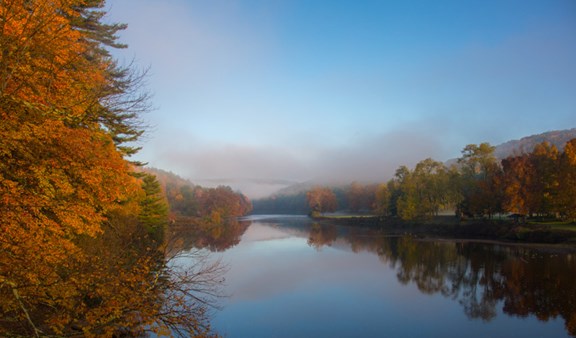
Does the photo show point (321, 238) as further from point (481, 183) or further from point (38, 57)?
point (38, 57)

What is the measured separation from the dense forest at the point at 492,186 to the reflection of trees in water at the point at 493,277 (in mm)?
10134

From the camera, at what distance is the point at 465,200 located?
54.6 m

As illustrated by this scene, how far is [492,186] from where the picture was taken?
49.4 meters

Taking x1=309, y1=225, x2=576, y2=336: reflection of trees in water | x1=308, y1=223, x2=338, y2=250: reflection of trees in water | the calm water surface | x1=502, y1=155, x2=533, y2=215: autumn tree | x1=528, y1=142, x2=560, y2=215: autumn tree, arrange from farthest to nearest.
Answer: x1=308, y1=223, x2=338, y2=250: reflection of trees in water < x1=502, y1=155, x2=533, y2=215: autumn tree < x1=528, y1=142, x2=560, y2=215: autumn tree < x1=309, y1=225, x2=576, y2=336: reflection of trees in water < the calm water surface

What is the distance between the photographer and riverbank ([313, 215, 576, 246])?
118ft

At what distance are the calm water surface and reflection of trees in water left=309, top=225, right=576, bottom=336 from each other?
0.05 m

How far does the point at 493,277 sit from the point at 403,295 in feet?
25.7

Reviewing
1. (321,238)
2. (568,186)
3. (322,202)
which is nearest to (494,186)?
(568,186)

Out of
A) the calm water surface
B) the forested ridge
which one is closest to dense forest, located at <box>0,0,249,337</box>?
the calm water surface

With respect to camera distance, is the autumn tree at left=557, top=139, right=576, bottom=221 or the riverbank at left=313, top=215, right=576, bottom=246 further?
the autumn tree at left=557, top=139, right=576, bottom=221

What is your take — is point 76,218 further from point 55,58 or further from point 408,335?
point 408,335

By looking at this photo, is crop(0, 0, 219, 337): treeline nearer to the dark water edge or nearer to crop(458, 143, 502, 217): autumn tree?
the dark water edge

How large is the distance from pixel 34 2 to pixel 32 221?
19.4ft

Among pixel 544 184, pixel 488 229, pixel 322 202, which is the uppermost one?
pixel 544 184
